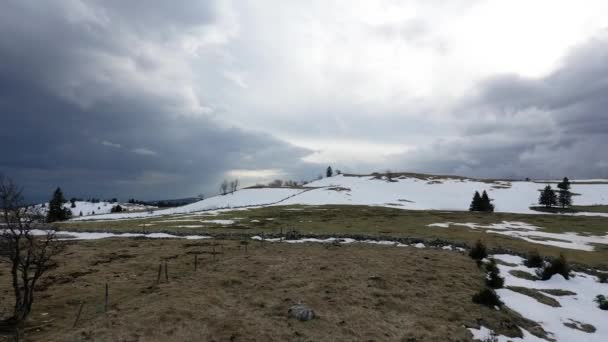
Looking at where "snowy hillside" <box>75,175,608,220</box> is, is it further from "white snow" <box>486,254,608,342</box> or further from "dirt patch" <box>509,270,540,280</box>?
"white snow" <box>486,254,608,342</box>

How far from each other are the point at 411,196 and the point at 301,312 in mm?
140461

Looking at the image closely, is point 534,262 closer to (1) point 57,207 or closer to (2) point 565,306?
(2) point 565,306

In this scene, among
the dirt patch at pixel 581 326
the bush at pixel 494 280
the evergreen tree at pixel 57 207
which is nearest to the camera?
the dirt patch at pixel 581 326

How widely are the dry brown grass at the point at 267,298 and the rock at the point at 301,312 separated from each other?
0.32m

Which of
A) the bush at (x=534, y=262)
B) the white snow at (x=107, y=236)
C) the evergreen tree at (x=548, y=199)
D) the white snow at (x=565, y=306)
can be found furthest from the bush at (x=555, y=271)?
the evergreen tree at (x=548, y=199)

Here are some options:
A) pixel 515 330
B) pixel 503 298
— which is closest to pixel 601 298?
pixel 503 298

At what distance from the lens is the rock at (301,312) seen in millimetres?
15961

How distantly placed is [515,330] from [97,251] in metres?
38.9

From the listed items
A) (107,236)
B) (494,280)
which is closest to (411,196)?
(107,236)

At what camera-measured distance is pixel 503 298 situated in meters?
20.7

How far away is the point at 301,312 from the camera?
16.2 meters

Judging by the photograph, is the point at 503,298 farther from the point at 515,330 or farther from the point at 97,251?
the point at 97,251

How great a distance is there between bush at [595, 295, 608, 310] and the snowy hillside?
9333cm

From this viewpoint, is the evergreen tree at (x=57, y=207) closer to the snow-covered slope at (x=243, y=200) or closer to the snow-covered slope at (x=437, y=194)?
the snow-covered slope at (x=243, y=200)
